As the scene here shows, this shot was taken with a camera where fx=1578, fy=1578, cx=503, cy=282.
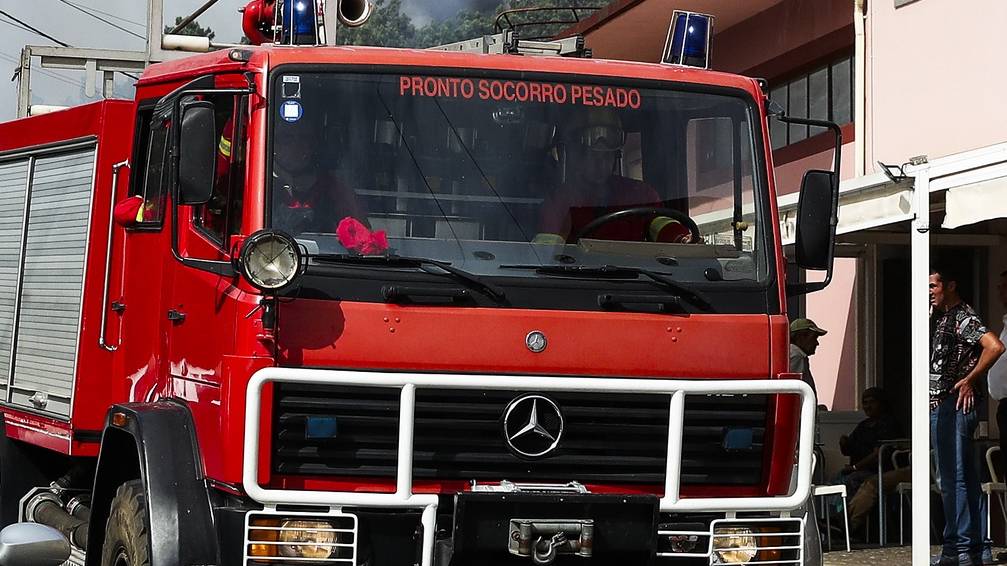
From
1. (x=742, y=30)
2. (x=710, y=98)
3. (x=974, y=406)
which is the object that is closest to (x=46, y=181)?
(x=710, y=98)

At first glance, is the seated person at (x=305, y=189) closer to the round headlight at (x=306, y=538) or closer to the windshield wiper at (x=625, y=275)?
the windshield wiper at (x=625, y=275)

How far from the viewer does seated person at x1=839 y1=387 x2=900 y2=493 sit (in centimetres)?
1233

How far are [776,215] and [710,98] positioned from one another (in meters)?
0.54

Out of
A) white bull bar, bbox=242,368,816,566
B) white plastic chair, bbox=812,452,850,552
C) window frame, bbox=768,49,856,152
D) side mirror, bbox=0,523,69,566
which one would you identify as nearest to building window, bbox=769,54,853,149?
window frame, bbox=768,49,856,152

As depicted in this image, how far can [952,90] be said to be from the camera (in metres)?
12.8

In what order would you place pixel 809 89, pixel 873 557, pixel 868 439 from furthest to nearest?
pixel 809 89
pixel 868 439
pixel 873 557

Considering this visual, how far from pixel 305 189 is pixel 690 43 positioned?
Result: 1.91 meters

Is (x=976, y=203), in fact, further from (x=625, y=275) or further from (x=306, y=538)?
(x=306, y=538)

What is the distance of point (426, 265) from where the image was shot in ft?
18.5

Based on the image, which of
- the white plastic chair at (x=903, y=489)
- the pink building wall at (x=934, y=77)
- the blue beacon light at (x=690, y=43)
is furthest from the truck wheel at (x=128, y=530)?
the pink building wall at (x=934, y=77)

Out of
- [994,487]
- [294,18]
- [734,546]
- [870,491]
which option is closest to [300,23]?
[294,18]

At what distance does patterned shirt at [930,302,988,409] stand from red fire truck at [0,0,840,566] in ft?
14.8

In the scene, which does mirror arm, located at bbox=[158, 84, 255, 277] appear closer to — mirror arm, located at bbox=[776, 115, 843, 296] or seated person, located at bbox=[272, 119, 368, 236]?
seated person, located at bbox=[272, 119, 368, 236]

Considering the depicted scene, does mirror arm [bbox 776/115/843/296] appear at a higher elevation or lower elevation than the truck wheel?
higher
